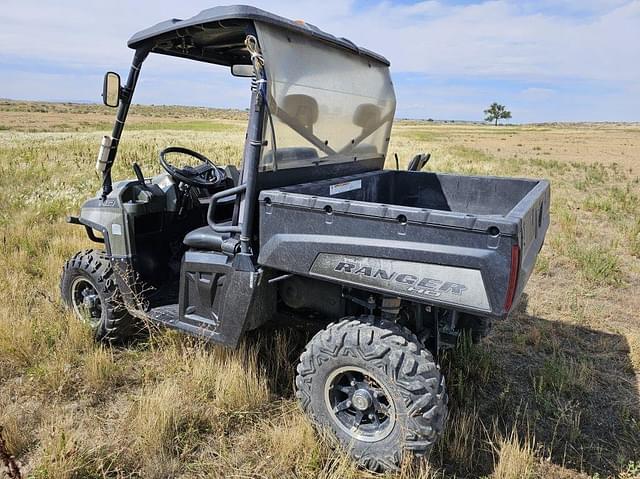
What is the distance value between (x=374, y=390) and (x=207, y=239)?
134 centimetres

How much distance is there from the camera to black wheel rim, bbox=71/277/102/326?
4.00 meters

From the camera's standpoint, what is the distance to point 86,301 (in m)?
4.00

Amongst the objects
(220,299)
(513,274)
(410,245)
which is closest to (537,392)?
(513,274)

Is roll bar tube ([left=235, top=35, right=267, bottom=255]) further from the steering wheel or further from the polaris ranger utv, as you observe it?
the steering wheel

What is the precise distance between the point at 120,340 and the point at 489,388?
282 cm

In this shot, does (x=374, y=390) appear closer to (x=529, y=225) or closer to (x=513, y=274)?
(x=513, y=274)

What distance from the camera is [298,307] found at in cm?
320

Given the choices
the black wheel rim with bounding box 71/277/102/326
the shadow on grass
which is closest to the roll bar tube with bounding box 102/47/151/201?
the black wheel rim with bounding box 71/277/102/326

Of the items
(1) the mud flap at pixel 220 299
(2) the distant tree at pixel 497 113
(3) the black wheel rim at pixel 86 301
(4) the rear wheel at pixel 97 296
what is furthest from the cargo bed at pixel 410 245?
(2) the distant tree at pixel 497 113

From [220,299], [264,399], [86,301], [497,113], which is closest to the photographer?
[220,299]

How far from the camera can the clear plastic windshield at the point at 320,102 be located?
2.85 meters

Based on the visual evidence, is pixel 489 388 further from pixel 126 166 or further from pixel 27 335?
pixel 126 166

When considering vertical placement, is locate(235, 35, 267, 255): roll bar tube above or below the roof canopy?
below

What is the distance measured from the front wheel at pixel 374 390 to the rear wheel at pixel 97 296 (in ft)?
5.72
